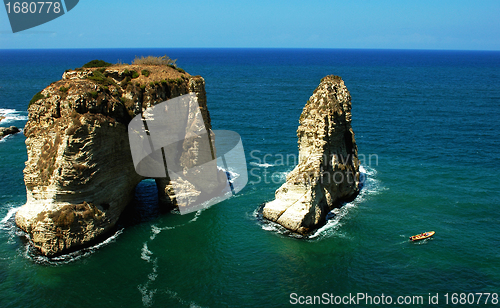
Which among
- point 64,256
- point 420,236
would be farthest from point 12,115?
point 420,236

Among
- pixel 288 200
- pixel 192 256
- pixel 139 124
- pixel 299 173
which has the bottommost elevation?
pixel 192 256

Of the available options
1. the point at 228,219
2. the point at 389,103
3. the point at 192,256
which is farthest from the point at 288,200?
the point at 389,103

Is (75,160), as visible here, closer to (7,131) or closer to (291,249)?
(291,249)

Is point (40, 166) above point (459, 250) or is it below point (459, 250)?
above

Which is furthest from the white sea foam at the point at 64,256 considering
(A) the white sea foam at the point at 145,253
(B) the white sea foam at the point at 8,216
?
(B) the white sea foam at the point at 8,216

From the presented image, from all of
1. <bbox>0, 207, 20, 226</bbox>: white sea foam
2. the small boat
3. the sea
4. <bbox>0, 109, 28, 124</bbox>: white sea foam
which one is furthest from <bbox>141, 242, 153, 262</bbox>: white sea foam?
<bbox>0, 109, 28, 124</bbox>: white sea foam

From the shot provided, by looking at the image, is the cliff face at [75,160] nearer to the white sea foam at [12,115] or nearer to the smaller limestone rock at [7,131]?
the smaller limestone rock at [7,131]

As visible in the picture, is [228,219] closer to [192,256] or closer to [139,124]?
[192,256]

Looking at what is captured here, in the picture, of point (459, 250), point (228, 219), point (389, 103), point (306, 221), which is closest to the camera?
point (459, 250)
